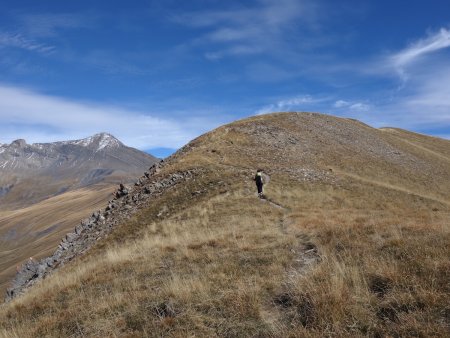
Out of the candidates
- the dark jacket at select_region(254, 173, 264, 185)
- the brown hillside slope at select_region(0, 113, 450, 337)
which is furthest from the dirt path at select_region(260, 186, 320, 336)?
the dark jacket at select_region(254, 173, 264, 185)

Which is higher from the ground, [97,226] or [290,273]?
[290,273]

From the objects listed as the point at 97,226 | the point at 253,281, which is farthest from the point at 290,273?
the point at 97,226

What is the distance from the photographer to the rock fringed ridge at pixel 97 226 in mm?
27913

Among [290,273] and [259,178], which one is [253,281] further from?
[259,178]

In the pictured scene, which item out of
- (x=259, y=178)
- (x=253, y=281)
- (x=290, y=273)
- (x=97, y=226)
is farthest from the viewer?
(x=97, y=226)

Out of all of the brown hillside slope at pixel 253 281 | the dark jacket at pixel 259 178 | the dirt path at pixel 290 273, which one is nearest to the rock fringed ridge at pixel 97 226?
the brown hillside slope at pixel 253 281

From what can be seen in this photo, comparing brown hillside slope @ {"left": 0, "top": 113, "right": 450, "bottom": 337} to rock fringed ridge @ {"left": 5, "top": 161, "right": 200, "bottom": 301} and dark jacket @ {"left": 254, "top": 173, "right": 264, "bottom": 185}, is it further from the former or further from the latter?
rock fringed ridge @ {"left": 5, "top": 161, "right": 200, "bottom": 301}

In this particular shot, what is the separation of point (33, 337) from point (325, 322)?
675 cm

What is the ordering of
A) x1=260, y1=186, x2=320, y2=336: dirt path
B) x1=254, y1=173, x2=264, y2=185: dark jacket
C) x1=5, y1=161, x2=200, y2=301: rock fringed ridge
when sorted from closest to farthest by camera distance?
x1=260, y1=186, x2=320, y2=336: dirt path, x1=5, y1=161, x2=200, y2=301: rock fringed ridge, x1=254, y1=173, x2=264, y2=185: dark jacket

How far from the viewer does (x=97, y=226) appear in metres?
31.5

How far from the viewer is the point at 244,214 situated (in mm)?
23266

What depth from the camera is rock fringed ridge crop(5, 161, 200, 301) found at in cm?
2791

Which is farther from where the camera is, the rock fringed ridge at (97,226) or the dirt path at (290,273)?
the rock fringed ridge at (97,226)

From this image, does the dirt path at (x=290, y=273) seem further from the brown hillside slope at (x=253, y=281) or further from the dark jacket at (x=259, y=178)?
the dark jacket at (x=259, y=178)
